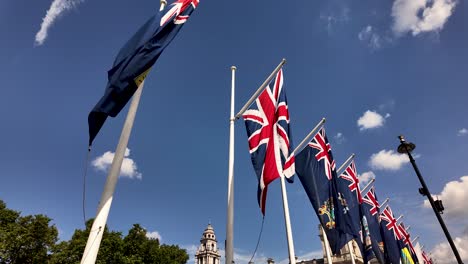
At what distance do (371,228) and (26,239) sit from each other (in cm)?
3316

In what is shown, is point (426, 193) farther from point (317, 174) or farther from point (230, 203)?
point (230, 203)

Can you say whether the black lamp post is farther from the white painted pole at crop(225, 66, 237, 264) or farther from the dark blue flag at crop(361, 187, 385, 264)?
the white painted pole at crop(225, 66, 237, 264)

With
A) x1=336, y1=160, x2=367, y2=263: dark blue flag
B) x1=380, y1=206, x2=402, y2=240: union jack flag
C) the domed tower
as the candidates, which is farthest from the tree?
the domed tower

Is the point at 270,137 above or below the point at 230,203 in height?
above

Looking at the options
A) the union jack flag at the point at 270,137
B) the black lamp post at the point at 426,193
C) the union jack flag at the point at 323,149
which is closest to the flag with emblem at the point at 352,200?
the union jack flag at the point at 323,149

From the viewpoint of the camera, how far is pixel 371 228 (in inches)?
768

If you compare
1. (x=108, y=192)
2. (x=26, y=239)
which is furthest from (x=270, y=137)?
(x=26, y=239)

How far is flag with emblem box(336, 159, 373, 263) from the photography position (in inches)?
604

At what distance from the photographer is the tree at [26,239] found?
29391 millimetres

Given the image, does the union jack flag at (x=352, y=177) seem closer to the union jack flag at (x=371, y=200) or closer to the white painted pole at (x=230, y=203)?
the union jack flag at (x=371, y=200)

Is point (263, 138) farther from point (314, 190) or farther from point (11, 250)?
point (11, 250)

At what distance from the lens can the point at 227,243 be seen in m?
9.43

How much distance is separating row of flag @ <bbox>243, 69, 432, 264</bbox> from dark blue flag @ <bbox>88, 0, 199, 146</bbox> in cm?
484

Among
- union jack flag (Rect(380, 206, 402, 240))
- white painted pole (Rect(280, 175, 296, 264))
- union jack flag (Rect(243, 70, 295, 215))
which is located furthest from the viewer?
union jack flag (Rect(380, 206, 402, 240))
